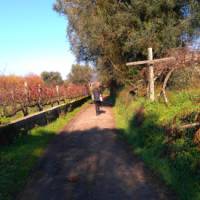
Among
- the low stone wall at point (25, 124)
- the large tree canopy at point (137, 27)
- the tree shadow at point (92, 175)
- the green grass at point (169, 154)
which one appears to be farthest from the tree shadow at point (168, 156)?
the large tree canopy at point (137, 27)

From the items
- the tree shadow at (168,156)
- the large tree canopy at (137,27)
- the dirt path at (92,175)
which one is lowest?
the dirt path at (92,175)

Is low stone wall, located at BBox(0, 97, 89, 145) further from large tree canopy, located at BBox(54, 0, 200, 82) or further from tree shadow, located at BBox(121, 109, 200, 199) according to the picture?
large tree canopy, located at BBox(54, 0, 200, 82)

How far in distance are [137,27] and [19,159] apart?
15801 mm

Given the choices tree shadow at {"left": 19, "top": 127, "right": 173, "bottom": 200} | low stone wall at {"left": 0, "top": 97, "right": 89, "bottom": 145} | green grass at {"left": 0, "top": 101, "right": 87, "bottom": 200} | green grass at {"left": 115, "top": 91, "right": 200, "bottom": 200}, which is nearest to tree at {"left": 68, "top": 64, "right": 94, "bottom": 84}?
low stone wall at {"left": 0, "top": 97, "right": 89, "bottom": 145}

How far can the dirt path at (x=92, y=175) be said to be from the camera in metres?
7.56

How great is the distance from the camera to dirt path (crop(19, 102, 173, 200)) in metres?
7.56

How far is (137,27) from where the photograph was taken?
81.0 feet

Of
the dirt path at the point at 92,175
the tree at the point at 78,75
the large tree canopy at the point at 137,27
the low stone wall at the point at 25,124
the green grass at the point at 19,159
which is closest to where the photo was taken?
the dirt path at the point at 92,175

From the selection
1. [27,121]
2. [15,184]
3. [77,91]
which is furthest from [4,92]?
[77,91]

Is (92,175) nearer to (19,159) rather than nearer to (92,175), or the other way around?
(92,175)

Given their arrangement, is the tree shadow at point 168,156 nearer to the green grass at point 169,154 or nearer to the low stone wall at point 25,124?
the green grass at point 169,154

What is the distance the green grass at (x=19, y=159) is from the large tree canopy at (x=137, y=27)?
991 cm

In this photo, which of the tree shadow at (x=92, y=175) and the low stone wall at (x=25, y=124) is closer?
the tree shadow at (x=92, y=175)

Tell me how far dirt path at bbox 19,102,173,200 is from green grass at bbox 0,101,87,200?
0.25 meters
